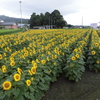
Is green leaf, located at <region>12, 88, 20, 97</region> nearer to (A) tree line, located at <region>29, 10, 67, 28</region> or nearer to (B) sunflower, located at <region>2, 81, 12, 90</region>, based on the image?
(B) sunflower, located at <region>2, 81, 12, 90</region>

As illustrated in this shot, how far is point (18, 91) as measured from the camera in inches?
70.5

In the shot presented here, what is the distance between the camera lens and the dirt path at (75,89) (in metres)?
2.93

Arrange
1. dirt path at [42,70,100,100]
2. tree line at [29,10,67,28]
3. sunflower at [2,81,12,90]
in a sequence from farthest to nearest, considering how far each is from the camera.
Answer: tree line at [29,10,67,28]
dirt path at [42,70,100,100]
sunflower at [2,81,12,90]

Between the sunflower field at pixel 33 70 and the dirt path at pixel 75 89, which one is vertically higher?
the sunflower field at pixel 33 70

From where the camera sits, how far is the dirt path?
9.61 feet

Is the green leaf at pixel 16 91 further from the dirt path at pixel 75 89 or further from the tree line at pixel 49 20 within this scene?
the tree line at pixel 49 20

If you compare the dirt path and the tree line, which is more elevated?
the tree line

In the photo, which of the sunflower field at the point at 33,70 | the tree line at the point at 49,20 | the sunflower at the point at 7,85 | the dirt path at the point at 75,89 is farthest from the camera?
the tree line at the point at 49,20

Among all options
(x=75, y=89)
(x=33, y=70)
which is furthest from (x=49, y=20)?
(x=33, y=70)

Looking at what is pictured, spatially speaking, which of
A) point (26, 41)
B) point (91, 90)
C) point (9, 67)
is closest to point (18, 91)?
point (9, 67)

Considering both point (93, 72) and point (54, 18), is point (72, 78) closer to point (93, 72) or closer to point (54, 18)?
point (93, 72)

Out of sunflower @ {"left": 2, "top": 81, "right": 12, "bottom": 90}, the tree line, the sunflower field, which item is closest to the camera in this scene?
sunflower @ {"left": 2, "top": 81, "right": 12, "bottom": 90}

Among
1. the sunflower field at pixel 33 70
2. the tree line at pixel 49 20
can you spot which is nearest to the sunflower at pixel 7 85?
the sunflower field at pixel 33 70

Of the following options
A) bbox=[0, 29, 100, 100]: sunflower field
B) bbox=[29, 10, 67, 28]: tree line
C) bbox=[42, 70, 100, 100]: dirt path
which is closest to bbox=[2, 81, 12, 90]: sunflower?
bbox=[0, 29, 100, 100]: sunflower field
